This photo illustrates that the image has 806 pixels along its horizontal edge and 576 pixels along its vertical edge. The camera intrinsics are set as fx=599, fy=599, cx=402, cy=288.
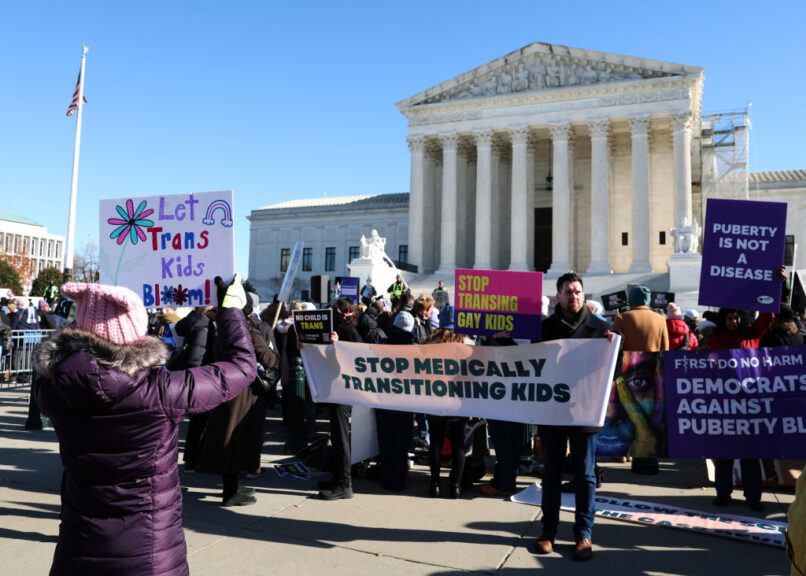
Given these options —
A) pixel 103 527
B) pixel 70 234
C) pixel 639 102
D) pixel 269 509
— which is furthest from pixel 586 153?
pixel 103 527

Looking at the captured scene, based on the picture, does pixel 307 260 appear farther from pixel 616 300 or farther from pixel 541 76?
pixel 616 300

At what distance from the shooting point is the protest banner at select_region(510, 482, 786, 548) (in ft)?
16.4

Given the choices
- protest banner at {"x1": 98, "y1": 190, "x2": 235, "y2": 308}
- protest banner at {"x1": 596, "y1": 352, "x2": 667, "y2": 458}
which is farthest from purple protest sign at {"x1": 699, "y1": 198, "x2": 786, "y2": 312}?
protest banner at {"x1": 98, "y1": 190, "x2": 235, "y2": 308}

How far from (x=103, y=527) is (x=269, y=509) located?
3.40m

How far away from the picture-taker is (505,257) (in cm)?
4291

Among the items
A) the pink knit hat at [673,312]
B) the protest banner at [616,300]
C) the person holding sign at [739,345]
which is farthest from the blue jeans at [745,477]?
the protest banner at [616,300]

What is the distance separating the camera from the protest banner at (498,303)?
227 inches

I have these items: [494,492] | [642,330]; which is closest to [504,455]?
[494,492]

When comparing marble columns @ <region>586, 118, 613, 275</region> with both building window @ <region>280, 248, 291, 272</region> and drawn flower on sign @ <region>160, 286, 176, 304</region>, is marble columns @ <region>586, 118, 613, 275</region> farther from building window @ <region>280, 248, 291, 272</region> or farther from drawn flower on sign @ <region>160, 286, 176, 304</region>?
drawn flower on sign @ <region>160, 286, 176, 304</region>

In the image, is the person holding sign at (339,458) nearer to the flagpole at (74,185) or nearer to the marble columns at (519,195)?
the flagpole at (74,185)

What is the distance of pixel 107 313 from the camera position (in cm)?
252

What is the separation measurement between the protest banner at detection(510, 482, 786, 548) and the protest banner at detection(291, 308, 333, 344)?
2.53 metres

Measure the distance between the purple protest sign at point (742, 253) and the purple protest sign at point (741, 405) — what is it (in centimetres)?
65

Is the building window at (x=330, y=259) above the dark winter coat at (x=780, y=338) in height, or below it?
above
